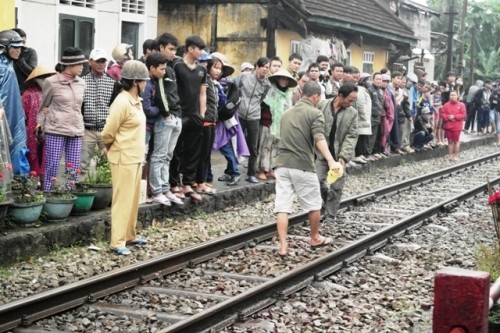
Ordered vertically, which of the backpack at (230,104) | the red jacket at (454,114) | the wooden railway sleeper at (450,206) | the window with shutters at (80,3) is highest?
the window with shutters at (80,3)

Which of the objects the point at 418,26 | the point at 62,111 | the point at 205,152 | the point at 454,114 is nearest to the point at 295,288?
the point at 62,111

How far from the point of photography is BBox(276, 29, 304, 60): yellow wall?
22609 mm

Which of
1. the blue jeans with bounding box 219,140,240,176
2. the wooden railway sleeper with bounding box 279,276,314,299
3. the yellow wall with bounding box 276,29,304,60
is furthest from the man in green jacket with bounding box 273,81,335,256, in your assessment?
the yellow wall with bounding box 276,29,304,60

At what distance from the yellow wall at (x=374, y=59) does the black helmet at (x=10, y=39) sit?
16.7 m

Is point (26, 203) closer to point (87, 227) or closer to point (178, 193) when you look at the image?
point (87, 227)

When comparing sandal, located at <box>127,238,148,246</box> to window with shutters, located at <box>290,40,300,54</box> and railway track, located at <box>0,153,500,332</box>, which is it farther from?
window with shutters, located at <box>290,40,300,54</box>

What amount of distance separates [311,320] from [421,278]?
2.19 meters

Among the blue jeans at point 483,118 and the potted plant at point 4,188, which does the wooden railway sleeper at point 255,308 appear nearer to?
the potted plant at point 4,188

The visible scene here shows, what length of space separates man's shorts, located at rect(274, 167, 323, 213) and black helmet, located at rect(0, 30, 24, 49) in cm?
354

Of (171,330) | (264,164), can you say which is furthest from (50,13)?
(171,330)

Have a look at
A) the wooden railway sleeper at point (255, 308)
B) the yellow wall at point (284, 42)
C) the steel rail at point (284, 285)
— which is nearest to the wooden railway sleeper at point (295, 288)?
the steel rail at point (284, 285)

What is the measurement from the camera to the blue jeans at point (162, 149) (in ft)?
39.4

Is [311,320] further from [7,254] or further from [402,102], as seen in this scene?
[402,102]

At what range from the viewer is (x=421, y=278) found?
9617 mm
